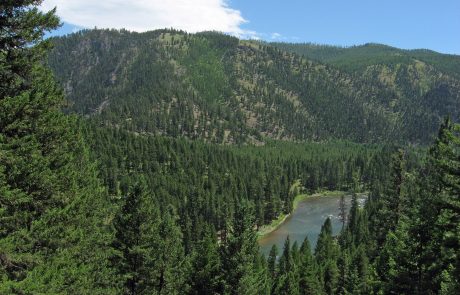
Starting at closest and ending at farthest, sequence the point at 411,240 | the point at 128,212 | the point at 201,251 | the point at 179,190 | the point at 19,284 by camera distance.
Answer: the point at 19,284 → the point at 411,240 → the point at 128,212 → the point at 201,251 → the point at 179,190

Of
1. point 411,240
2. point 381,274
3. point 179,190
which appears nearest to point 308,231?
point 179,190

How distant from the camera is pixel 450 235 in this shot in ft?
65.4

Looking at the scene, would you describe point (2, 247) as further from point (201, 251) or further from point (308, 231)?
point (308, 231)

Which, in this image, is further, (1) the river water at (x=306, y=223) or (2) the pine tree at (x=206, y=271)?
(1) the river water at (x=306, y=223)

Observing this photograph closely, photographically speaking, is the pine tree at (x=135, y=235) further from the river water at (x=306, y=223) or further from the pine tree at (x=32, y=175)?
the river water at (x=306, y=223)

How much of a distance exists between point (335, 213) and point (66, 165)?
154 metres

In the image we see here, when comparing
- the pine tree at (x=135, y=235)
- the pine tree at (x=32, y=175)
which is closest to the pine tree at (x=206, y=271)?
the pine tree at (x=135, y=235)

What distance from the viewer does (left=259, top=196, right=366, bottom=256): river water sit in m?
131

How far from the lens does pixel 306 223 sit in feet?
495

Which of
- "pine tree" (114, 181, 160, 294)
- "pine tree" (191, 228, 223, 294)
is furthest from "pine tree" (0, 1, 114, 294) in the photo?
"pine tree" (191, 228, 223, 294)

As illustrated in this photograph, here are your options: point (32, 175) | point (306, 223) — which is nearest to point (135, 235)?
point (32, 175)

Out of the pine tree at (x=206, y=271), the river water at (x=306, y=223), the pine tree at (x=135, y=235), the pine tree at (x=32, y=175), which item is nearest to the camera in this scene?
the pine tree at (x=32, y=175)

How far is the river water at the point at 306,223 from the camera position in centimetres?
13062

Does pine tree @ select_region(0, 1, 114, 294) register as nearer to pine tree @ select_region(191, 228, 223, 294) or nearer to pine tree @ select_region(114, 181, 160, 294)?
pine tree @ select_region(114, 181, 160, 294)
